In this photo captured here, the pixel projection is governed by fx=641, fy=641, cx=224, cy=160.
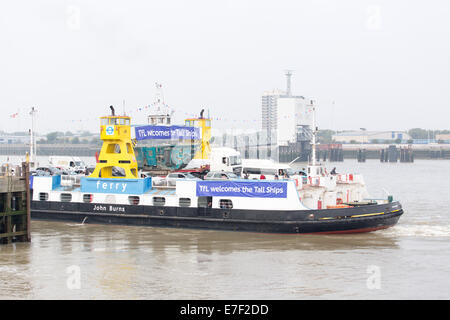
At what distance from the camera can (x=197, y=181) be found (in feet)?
102

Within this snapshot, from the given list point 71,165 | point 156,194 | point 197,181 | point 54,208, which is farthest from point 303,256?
point 71,165

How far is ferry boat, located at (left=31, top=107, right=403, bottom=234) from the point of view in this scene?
96.1 ft

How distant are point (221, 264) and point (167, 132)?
1375cm

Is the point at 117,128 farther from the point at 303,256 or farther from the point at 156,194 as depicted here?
the point at 303,256

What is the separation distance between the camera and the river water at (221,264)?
66.9 ft

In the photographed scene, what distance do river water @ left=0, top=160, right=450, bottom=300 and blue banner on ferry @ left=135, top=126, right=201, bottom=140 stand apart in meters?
5.81
